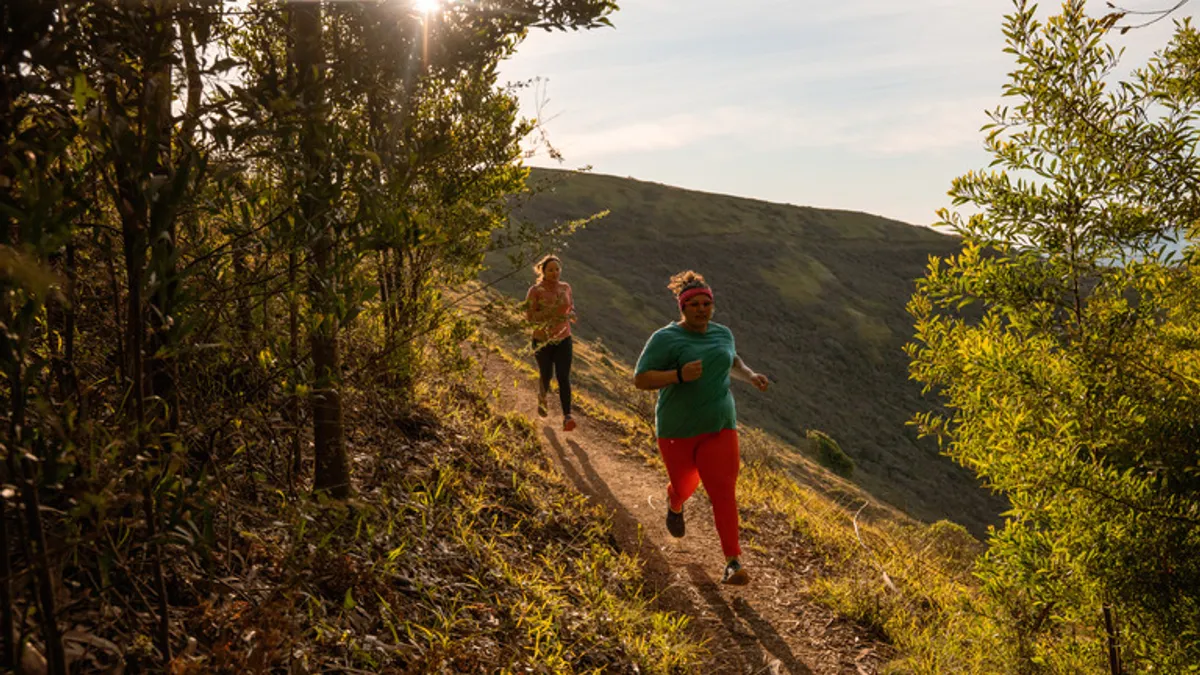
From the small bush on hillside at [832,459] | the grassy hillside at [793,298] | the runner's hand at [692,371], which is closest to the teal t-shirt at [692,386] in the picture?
the runner's hand at [692,371]

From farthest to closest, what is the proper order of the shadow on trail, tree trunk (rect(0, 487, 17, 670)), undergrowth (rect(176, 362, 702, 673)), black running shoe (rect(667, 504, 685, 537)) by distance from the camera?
black running shoe (rect(667, 504, 685, 537)) < the shadow on trail < undergrowth (rect(176, 362, 702, 673)) < tree trunk (rect(0, 487, 17, 670))

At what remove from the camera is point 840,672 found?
4.75 m

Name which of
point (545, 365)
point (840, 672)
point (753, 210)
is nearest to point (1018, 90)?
point (840, 672)

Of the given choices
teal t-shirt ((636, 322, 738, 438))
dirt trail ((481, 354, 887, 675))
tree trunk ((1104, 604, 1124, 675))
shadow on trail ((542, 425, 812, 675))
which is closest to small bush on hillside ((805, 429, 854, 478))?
dirt trail ((481, 354, 887, 675))

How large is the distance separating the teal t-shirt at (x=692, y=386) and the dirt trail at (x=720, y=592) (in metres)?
1.29

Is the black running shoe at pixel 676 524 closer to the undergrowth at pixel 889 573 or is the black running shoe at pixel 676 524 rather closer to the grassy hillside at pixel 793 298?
the undergrowth at pixel 889 573

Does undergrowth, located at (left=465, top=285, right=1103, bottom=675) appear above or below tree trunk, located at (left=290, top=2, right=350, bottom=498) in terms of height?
below

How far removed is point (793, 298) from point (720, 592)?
5215 centimetres

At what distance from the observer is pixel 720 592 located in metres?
5.63

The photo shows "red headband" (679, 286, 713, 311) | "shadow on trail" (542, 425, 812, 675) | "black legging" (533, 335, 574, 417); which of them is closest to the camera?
"shadow on trail" (542, 425, 812, 675)

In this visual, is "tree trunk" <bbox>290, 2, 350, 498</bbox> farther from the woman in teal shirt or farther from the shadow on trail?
the shadow on trail

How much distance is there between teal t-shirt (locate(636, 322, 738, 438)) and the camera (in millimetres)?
5418

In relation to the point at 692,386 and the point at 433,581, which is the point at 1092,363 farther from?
the point at 433,581

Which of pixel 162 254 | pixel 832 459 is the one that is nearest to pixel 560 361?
pixel 162 254
